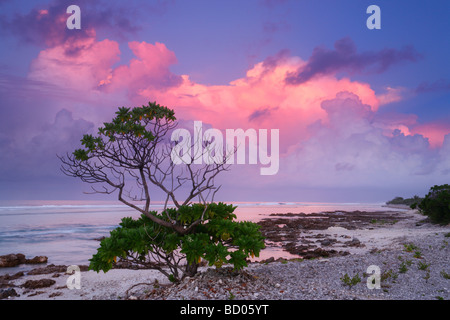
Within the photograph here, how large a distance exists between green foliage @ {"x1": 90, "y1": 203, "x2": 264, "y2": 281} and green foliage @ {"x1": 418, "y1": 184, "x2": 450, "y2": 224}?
2444 centimetres

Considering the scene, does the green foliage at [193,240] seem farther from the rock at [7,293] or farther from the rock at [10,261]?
the rock at [10,261]

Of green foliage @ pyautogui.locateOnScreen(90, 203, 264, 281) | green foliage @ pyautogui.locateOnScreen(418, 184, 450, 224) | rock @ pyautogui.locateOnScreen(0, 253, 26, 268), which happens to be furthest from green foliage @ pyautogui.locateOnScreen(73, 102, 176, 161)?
green foliage @ pyautogui.locateOnScreen(418, 184, 450, 224)

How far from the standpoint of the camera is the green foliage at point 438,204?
26688 mm

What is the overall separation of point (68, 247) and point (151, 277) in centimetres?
1527

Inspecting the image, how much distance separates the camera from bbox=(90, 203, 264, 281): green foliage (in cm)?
856

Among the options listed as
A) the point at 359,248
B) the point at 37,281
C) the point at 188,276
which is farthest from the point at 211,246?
the point at 359,248

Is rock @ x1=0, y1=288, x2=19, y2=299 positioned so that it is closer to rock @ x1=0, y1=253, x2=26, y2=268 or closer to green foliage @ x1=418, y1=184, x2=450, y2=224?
rock @ x1=0, y1=253, x2=26, y2=268

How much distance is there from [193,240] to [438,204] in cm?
2728

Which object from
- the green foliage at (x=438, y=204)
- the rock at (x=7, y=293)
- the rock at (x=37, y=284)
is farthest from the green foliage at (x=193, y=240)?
the green foliage at (x=438, y=204)

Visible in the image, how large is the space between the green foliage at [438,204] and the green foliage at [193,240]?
24.4 meters

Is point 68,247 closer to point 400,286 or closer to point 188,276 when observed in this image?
point 188,276

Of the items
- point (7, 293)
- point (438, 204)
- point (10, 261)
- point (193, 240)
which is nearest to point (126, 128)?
point (193, 240)

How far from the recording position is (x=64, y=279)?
49.3 feet
